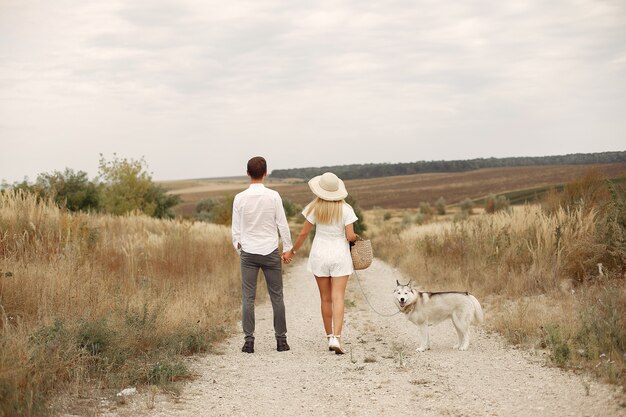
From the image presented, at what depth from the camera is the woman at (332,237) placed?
965 cm

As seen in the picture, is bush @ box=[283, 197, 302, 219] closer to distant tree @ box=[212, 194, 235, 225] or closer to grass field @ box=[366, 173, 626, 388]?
distant tree @ box=[212, 194, 235, 225]

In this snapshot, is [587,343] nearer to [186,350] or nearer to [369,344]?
[369,344]

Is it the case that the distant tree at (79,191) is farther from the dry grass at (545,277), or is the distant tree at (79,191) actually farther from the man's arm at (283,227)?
the man's arm at (283,227)

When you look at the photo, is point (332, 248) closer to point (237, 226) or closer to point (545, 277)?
point (237, 226)

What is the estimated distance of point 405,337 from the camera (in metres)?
11.3

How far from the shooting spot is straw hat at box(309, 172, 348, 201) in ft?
31.6

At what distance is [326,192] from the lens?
381 inches

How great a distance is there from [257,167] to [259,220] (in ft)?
2.47

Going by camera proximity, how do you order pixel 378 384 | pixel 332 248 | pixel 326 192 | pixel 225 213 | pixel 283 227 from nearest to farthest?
pixel 378 384, pixel 283 227, pixel 326 192, pixel 332 248, pixel 225 213

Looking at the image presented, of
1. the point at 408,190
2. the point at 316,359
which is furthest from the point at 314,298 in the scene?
the point at 408,190

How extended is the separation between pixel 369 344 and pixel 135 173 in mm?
31209

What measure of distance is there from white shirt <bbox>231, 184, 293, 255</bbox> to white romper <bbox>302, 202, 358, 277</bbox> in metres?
0.41

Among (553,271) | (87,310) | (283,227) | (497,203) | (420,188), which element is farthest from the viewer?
(420,188)

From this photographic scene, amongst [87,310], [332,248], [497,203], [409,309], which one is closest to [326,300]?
[332,248]
